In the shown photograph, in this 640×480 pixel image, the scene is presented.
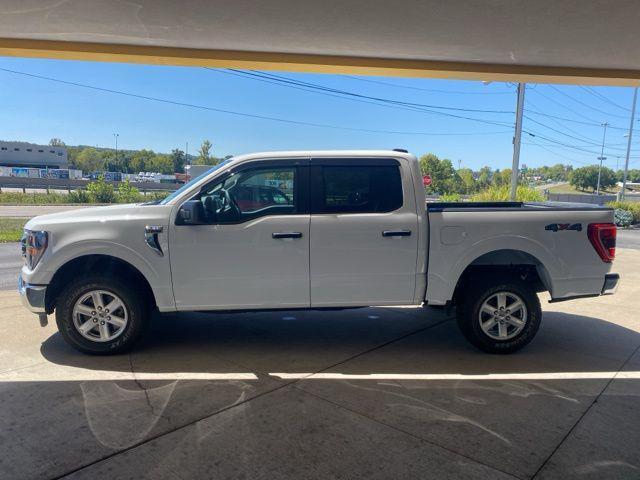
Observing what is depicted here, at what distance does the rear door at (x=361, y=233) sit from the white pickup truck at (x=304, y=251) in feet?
0.04

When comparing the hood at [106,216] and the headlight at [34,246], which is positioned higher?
the hood at [106,216]

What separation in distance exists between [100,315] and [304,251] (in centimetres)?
213

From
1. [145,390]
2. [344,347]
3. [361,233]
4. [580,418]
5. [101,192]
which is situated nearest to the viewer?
[580,418]

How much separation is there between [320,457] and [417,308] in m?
4.16

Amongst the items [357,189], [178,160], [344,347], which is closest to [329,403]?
[344,347]

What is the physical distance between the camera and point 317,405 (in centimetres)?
373

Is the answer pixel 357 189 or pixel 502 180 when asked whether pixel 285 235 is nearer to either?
pixel 357 189

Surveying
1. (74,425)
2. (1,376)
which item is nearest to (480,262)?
(74,425)

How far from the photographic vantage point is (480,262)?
489 centimetres

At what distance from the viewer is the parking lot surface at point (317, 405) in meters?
2.95

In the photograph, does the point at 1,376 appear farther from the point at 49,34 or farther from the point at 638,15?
the point at 638,15

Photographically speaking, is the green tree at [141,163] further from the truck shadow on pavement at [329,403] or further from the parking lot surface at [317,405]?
the truck shadow on pavement at [329,403]

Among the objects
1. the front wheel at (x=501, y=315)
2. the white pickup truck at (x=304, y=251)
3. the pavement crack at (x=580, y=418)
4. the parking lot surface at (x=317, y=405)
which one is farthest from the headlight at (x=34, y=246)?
the pavement crack at (x=580, y=418)

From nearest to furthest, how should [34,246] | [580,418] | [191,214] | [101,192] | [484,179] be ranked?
[580,418], [191,214], [34,246], [101,192], [484,179]
